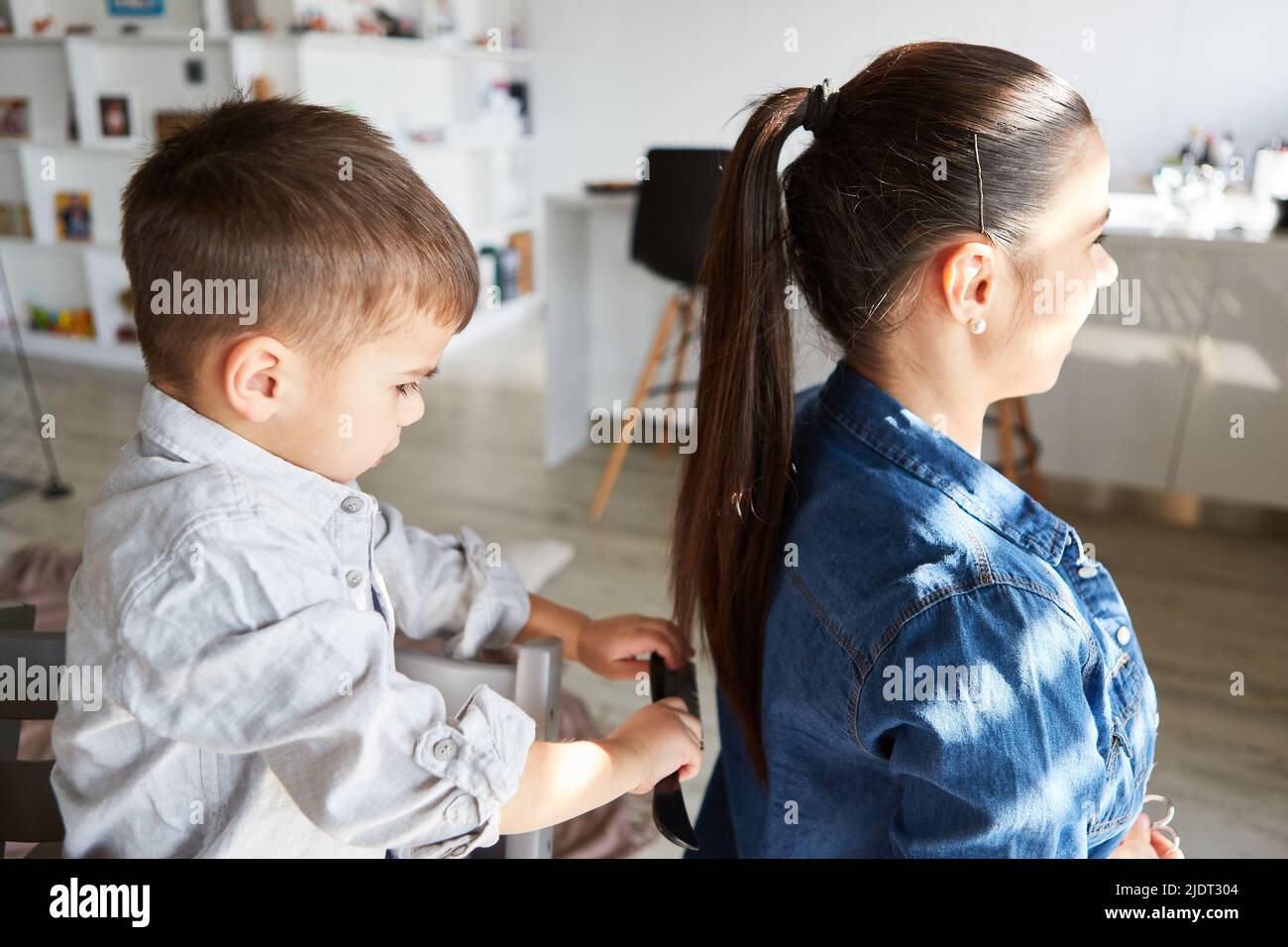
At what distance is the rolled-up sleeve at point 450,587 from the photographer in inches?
34.7

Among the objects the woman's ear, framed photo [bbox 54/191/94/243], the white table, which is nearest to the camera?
the woman's ear

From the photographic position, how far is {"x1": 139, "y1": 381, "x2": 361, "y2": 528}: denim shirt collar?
2.22 ft

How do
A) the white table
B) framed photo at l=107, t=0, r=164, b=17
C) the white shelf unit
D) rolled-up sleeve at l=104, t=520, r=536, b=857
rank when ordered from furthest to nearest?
framed photo at l=107, t=0, r=164, b=17
the white shelf unit
the white table
rolled-up sleeve at l=104, t=520, r=536, b=857

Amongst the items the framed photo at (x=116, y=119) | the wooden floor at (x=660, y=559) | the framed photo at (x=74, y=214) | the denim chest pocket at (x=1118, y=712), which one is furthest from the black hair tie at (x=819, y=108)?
the framed photo at (x=74, y=214)

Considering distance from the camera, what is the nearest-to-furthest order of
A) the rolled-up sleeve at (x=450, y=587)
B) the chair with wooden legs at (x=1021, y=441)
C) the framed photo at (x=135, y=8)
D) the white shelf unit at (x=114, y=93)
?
the rolled-up sleeve at (x=450, y=587)
the chair with wooden legs at (x=1021, y=441)
the white shelf unit at (x=114, y=93)
the framed photo at (x=135, y=8)

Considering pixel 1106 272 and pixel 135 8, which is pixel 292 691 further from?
pixel 135 8

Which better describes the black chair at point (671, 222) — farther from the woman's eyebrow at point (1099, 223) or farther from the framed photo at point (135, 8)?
the framed photo at point (135, 8)

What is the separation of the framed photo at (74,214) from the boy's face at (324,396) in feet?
14.3

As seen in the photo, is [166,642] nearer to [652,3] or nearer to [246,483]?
[246,483]

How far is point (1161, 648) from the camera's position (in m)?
2.20

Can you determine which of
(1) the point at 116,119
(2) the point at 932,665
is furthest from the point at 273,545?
(1) the point at 116,119

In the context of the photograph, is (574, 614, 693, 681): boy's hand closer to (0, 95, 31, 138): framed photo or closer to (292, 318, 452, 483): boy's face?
(292, 318, 452, 483): boy's face

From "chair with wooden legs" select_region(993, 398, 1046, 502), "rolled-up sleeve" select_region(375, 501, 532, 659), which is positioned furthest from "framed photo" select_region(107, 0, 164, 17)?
"rolled-up sleeve" select_region(375, 501, 532, 659)

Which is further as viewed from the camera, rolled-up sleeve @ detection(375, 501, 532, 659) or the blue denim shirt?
rolled-up sleeve @ detection(375, 501, 532, 659)
